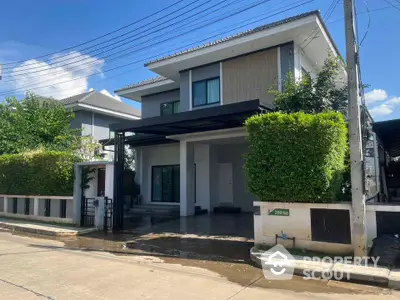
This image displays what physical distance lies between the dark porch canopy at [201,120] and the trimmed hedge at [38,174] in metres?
2.76

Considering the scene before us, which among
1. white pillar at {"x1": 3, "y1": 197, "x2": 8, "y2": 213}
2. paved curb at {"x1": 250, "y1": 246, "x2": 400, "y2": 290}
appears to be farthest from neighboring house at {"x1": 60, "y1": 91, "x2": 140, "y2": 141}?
paved curb at {"x1": 250, "y1": 246, "x2": 400, "y2": 290}

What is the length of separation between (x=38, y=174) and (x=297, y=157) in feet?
37.8

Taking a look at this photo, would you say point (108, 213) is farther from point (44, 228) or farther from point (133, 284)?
point (133, 284)

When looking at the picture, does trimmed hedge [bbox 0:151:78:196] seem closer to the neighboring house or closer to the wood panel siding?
the neighboring house

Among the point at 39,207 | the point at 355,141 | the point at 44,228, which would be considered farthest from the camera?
the point at 39,207

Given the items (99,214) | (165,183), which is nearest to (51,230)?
(99,214)

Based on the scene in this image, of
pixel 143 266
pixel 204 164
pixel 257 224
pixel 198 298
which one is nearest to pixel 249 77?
pixel 204 164

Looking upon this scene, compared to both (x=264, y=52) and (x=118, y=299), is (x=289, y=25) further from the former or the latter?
(x=118, y=299)

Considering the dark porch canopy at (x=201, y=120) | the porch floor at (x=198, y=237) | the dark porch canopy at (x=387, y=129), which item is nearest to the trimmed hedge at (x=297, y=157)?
the dark porch canopy at (x=201, y=120)

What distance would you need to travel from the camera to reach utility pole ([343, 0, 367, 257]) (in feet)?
23.4

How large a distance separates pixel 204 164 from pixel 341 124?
32.0 feet

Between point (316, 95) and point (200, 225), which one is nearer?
point (316, 95)

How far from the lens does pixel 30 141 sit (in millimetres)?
17609

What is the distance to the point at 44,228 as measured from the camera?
41.0 ft
